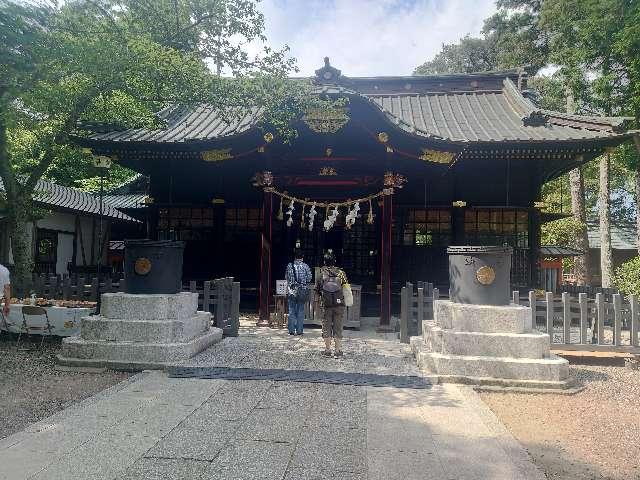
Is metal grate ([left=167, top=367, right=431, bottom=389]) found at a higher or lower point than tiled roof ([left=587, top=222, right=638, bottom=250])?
lower

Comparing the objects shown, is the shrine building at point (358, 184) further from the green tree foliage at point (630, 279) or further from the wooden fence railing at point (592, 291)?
the green tree foliage at point (630, 279)

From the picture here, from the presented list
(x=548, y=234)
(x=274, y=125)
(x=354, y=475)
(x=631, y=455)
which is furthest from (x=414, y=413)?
(x=548, y=234)

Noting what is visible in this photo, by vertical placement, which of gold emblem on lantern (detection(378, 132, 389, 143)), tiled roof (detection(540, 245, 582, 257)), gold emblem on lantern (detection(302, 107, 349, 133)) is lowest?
tiled roof (detection(540, 245, 582, 257))

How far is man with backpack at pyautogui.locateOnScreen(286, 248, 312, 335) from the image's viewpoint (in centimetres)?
953

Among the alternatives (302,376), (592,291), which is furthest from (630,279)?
(302,376)

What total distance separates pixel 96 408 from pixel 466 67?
127ft

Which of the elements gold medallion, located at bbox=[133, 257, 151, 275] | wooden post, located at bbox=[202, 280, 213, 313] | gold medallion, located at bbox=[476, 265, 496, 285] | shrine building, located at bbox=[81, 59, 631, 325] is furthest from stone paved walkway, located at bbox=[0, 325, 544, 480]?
shrine building, located at bbox=[81, 59, 631, 325]

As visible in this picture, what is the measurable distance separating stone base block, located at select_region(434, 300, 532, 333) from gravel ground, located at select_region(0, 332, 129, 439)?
4951 millimetres

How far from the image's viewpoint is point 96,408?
4.89 metres

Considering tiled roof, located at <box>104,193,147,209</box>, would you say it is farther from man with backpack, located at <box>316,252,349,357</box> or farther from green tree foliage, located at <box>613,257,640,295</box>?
green tree foliage, located at <box>613,257,640,295</box>

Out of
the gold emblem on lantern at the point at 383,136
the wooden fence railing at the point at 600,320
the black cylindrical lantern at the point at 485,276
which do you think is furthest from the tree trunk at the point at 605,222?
the black cylindrical lantern at the point at 485,276

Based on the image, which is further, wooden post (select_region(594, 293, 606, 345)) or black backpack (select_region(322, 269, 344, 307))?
wooden post (select_region(594, 293, 606, 345))

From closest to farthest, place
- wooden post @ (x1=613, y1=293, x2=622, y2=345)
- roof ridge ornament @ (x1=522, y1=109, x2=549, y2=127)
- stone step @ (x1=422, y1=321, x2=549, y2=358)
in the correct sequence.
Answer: stone step @ (x1=422, y1=321, x2=549, y2=358) → wooden post @ (x1=613, y1=293, x2=622, y2=345) → roof ridge ornament @ (x1=522, y1=109, x2=549, y2=127)

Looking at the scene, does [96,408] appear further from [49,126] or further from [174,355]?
[49,126]
